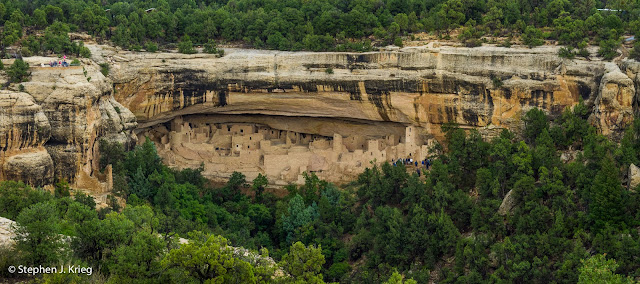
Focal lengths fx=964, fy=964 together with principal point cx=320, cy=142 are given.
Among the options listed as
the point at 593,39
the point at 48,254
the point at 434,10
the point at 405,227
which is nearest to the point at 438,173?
the point at 405,227

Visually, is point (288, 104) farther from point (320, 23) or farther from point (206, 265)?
point (206, 265)

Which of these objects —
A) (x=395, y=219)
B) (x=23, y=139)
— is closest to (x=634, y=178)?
(x=395, y=219)

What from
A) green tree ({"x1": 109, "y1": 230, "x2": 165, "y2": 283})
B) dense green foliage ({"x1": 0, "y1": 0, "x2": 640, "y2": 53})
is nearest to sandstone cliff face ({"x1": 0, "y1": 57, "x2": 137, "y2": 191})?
dense green foliage ({"x1": 0, "y1": 0, "x2": 640, "y2": 53})

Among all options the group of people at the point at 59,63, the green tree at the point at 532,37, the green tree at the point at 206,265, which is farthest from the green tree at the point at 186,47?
the green tree at the point at 206,265

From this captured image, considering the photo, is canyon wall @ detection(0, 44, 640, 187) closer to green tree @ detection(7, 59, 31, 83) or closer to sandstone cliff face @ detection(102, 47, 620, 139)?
sandstone cliff face @ detection(102, 47, 620, 139)

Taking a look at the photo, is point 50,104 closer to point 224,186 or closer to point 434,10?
point 224,186
